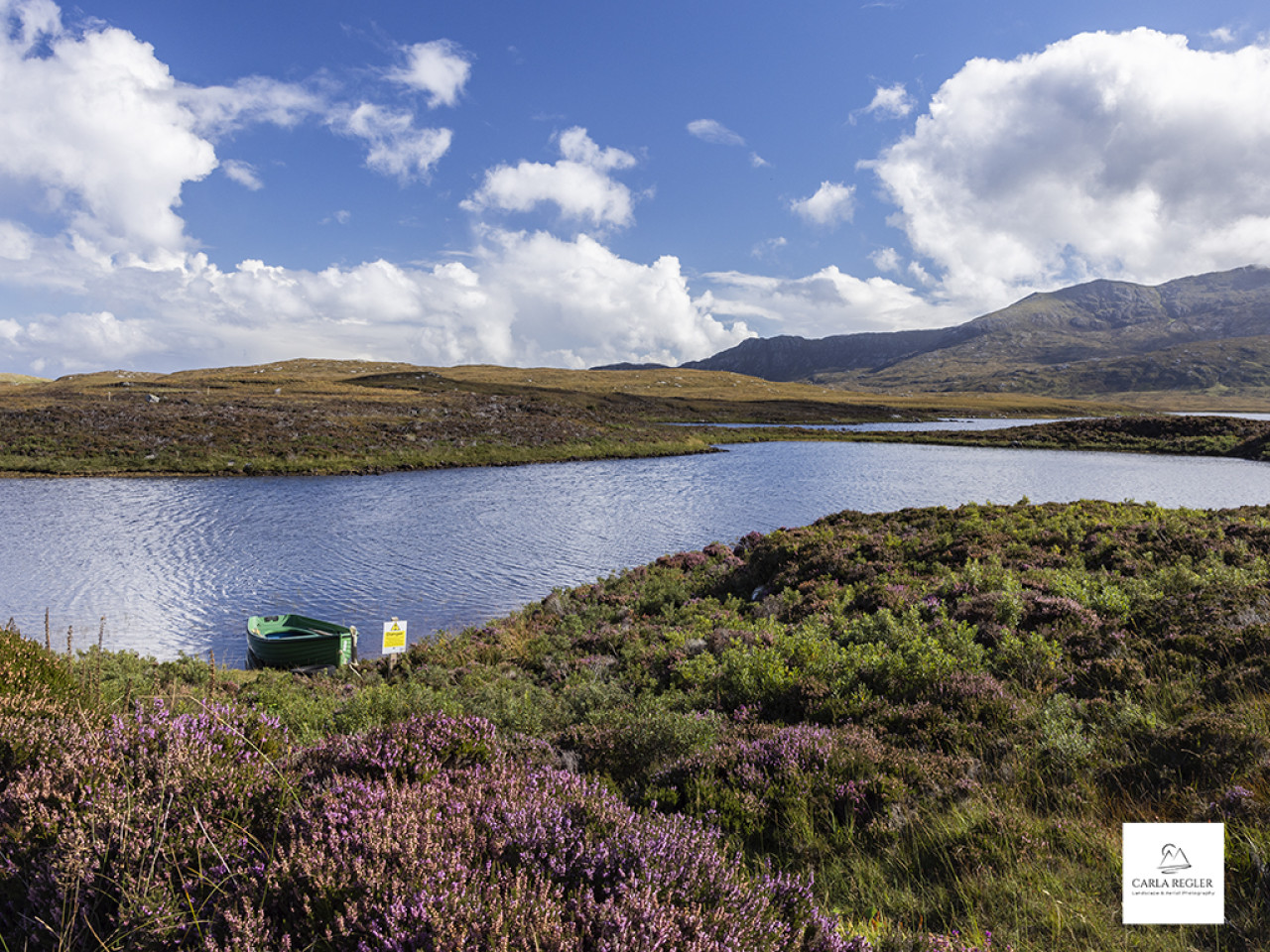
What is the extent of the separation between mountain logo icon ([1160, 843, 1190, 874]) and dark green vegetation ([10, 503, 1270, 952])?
269 millimetres

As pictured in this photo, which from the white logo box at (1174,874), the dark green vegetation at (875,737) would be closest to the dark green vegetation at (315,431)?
the dark green vegetation at (875,737)

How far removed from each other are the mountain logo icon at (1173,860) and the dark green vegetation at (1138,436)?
77.6m

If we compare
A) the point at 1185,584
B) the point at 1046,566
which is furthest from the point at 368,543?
the point at 1185,584

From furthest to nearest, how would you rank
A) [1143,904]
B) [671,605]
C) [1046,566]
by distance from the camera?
[671,605], [1046,566], [1143,904]

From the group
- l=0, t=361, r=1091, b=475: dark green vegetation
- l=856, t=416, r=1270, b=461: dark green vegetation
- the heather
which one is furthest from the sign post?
l=856, t=416, r=1270, b=461: dark green vegetation

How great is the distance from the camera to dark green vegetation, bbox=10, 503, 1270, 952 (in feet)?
12.6

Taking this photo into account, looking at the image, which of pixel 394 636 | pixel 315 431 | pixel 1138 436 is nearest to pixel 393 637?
pixel 394 636

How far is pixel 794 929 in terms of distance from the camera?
3.38 meters

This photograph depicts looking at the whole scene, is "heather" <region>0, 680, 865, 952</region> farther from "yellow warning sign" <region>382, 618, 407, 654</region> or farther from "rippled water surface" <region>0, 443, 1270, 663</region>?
"rippled water surface" <region>0, 443, 1270, 663</region>

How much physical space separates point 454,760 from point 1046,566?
1468cm

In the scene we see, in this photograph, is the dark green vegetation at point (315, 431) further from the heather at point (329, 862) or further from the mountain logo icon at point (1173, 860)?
the mountain logo icon at point (1173, 860)

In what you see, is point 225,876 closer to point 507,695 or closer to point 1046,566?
→ point 507,695

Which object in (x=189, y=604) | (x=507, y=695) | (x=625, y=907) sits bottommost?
(x=189, y=604)

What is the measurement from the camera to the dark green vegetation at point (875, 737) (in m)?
3.85
